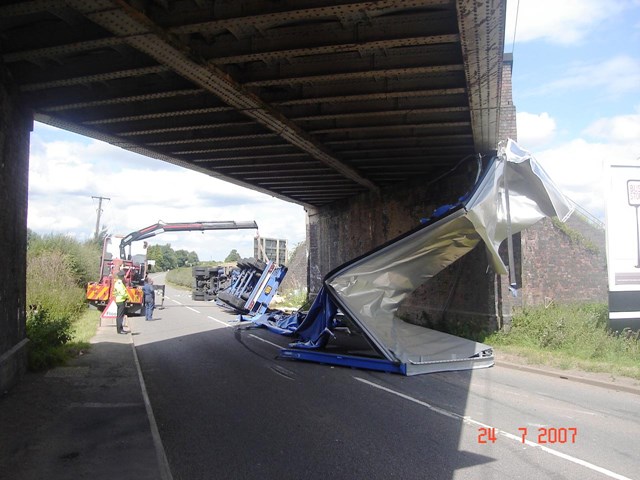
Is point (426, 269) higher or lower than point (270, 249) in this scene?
lower

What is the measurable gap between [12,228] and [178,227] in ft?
67.3

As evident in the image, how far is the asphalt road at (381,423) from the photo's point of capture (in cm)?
505

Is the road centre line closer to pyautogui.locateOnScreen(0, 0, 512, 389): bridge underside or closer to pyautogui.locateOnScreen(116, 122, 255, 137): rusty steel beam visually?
pyautogui.locateOnScreen(0, 0, 512, 389): bridge underside

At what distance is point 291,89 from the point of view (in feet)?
32.8

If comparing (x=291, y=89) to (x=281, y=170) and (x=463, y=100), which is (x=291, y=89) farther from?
(x=281, y=170)

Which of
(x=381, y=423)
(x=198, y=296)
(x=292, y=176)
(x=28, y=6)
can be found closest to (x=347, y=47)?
(x=28, y=6)

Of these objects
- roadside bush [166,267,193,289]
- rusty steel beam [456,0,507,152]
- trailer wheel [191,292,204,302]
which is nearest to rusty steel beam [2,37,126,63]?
rusty steel beam [456,0,507,152]

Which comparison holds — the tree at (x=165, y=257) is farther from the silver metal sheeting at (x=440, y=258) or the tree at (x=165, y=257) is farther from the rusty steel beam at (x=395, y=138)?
the silver metal sheeting at (x=440, y=258)

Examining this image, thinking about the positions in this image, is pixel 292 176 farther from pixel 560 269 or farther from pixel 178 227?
pixel 178 227

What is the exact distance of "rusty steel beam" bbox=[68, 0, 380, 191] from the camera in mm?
6207

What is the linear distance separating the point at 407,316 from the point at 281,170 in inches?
241

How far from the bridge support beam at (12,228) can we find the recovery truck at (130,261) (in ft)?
42.5

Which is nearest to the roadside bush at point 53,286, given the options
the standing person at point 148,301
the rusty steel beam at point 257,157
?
the standing person at point 148,301

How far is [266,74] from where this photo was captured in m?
8.86
